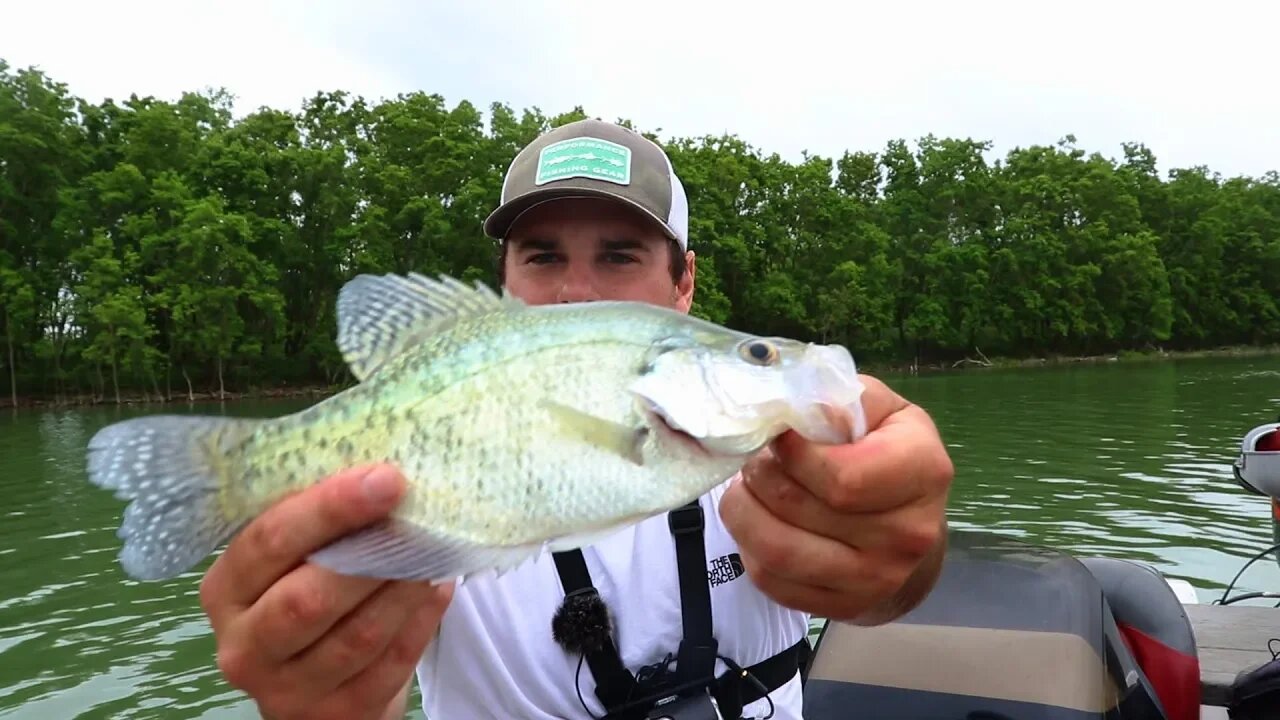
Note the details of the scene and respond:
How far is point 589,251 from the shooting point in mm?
3225

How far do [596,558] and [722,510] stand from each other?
96cm

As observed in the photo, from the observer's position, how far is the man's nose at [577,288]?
122 inches

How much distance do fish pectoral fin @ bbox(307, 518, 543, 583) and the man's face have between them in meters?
1.71

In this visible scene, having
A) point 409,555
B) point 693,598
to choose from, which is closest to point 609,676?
point 693,598

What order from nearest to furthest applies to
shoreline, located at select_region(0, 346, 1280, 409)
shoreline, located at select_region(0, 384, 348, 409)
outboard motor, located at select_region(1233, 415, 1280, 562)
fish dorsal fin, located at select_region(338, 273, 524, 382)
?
fish dorsal fin, located at select_region(338, 273, 524, 382) → outboard motor, located at select_region(1233, 415, 1280, 562) → shoreline, located at select_region(0, 384, 348, 409) → shoreline, located at select_region(0, 346, 1280, 409)

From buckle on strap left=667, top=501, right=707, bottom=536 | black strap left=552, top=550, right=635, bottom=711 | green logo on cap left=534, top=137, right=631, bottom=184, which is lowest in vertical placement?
black strap left=552, top=550, right=635, bottom=711

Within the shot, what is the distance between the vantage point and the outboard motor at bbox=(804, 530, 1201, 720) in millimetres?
3281

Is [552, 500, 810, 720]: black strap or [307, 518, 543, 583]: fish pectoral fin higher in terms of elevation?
[307, 518, 543, 583]: fish pectoral fin

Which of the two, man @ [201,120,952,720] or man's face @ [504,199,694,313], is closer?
man @ [201,120,952,720]

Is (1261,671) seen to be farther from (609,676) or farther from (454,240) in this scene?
(454,240)

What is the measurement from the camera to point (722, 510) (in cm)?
183

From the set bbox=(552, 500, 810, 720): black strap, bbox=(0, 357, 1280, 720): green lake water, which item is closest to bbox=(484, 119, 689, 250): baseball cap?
bbox=(552, 500, 810, 720): black strap

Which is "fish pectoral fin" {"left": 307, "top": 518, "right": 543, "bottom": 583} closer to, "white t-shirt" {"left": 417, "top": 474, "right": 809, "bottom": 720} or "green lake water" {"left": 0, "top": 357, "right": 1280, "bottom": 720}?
"white t-shirt" {"left": 417, "top": 474, "right": 809, "bottom": 720}

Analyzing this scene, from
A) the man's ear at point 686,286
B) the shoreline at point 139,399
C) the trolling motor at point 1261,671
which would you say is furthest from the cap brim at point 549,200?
the shoreline at point 139,399
